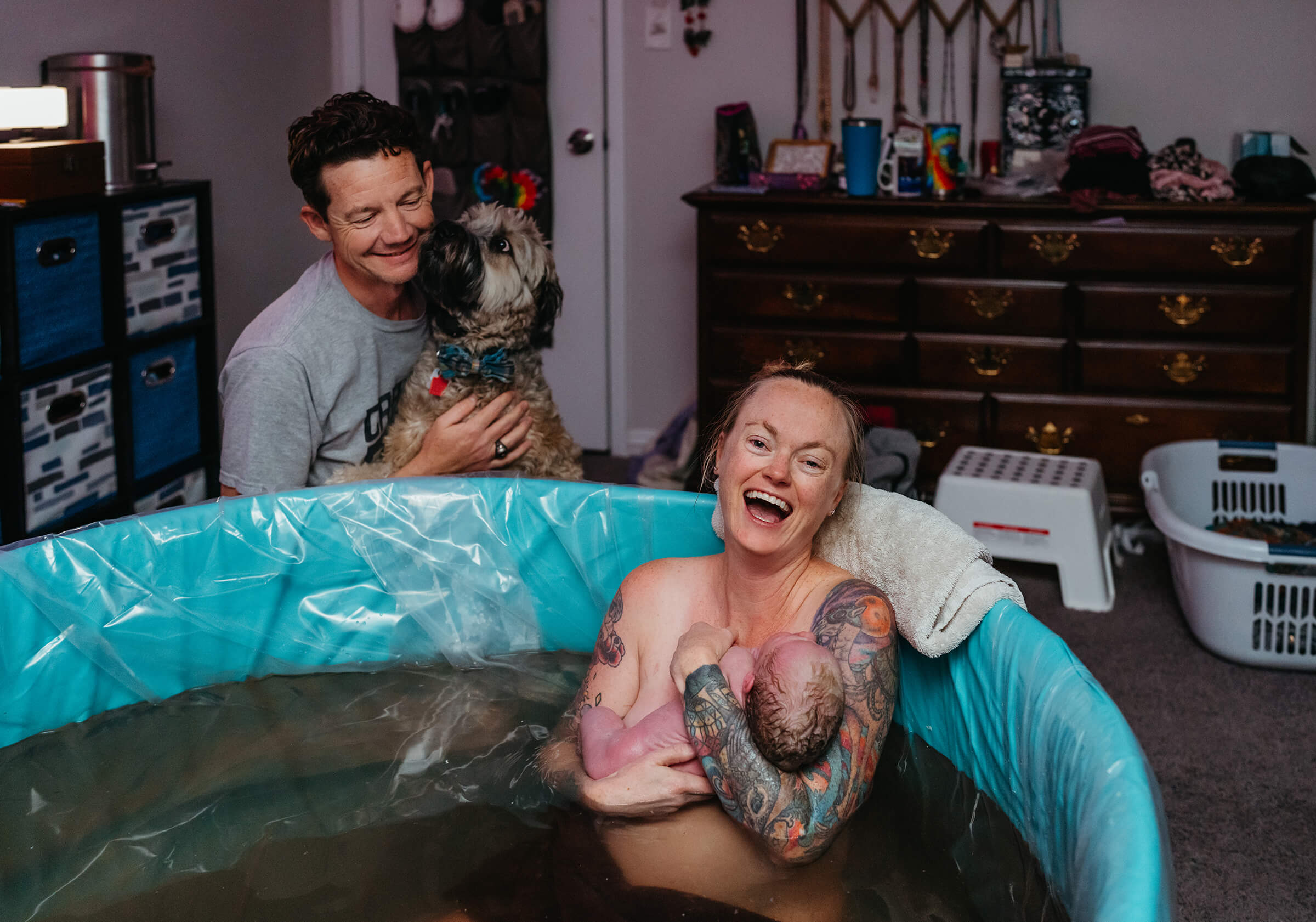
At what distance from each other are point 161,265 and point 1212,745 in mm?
2679

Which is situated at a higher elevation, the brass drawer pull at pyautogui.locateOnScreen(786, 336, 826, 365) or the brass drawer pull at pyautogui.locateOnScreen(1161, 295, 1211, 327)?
the brass drawer pull at pyautogui.locateOnScreen(1161, 295, 1211, 327)

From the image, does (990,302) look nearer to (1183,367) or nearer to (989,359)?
(989,359)

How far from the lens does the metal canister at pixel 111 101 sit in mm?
3006

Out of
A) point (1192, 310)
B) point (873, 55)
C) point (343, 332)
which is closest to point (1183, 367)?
point (1192, 310)

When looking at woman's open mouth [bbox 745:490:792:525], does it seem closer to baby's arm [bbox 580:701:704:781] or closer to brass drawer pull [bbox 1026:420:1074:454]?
baby's arm [bbox 580:701:704:781]

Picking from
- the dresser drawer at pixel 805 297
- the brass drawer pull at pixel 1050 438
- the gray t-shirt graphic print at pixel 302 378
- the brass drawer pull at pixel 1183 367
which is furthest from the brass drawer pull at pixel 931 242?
the gray t-shirt graphic print at pixel 302 378

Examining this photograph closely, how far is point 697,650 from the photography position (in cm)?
155

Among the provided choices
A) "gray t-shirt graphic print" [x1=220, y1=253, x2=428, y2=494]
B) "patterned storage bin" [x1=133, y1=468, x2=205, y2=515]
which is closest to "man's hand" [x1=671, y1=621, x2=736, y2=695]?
"gray t-shirt graphic print" [x1=220, y1=253, x2=428, y2=494]

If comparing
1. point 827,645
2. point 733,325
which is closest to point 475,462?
point 827,645

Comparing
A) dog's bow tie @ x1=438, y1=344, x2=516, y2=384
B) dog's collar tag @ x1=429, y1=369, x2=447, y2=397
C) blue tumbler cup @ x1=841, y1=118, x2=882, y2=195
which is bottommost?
dog's collar tag @ x1=429, y1=369, x2=447, y2=397

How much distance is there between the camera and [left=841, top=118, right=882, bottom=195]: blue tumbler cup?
11.6 feet

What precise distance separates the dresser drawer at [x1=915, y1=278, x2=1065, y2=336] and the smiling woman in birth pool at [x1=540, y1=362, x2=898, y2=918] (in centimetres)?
199

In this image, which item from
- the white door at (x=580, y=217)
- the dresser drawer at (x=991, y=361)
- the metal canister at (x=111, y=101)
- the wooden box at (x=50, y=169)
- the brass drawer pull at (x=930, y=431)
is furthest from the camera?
the white door at (x=580, y=217)

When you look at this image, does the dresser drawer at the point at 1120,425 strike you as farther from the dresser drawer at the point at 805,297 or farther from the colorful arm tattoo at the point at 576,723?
the colorful arm tattoo at the point at 576,723
